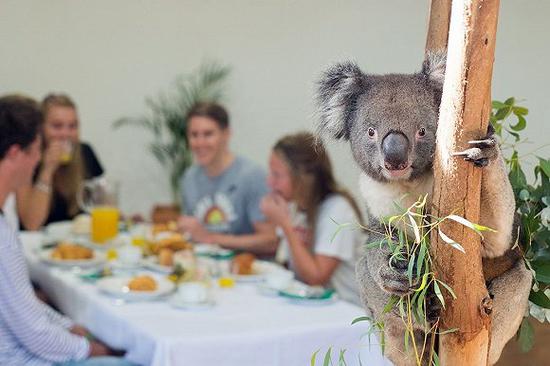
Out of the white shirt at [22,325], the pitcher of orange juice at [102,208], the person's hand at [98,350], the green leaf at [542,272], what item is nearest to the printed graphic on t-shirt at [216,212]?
the pitcher of orange juice at [102,208]

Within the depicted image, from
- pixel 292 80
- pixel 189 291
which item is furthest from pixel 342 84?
pixel 292 80

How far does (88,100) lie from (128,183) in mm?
642

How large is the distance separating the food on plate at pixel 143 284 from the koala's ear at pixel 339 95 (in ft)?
5.71

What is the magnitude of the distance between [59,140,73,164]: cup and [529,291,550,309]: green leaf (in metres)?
3.39

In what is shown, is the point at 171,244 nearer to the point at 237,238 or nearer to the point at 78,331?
the point at 237,238

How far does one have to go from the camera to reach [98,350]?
2783mm

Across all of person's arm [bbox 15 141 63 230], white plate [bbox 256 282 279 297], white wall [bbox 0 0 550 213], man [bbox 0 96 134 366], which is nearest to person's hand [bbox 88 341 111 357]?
man [bbox 0 96 134 366]

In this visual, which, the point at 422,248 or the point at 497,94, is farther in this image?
the point at 497,94

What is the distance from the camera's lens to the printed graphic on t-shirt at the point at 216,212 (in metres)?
4.09

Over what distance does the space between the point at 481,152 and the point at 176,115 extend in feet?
15.9

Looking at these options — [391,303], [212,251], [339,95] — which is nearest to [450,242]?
[391,303]

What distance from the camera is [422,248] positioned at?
112 cm

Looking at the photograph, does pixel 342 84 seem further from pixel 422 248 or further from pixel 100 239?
pixel 100 239

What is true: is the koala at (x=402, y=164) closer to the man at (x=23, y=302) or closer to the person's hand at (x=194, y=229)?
the man at (x=23, y=302)
